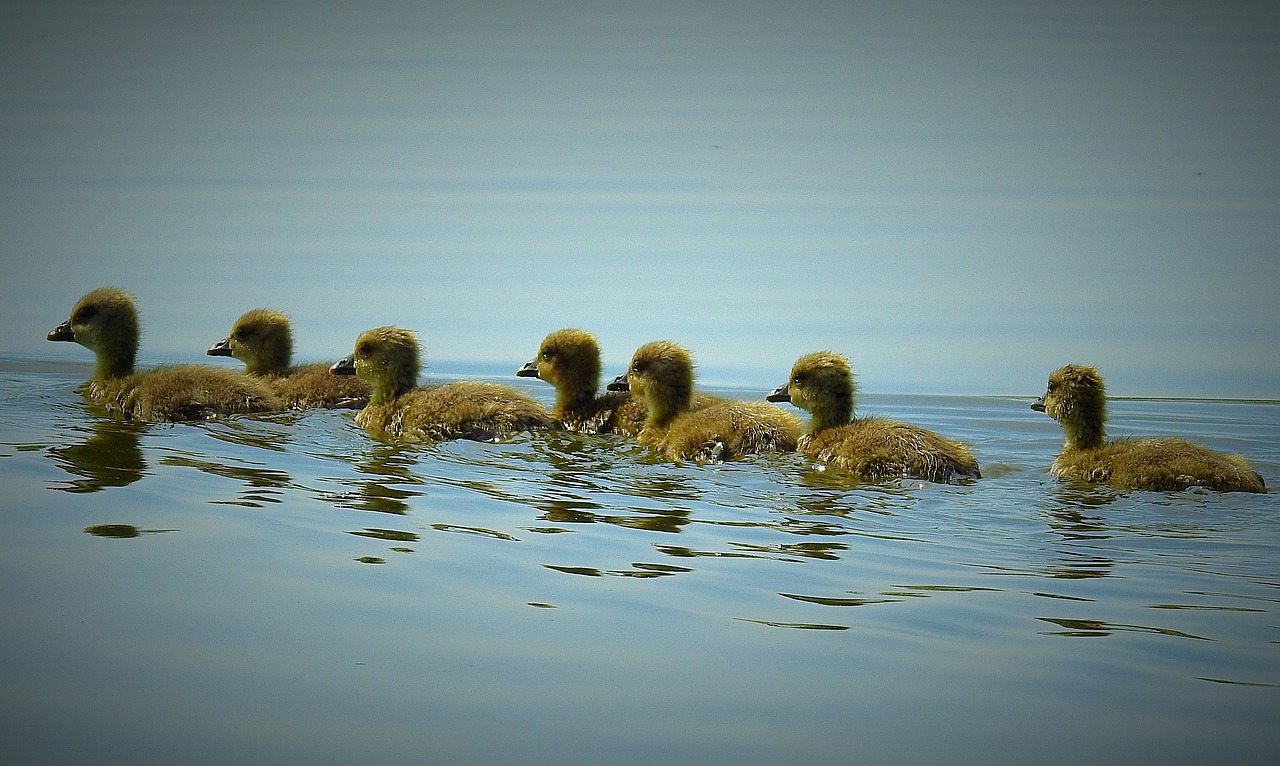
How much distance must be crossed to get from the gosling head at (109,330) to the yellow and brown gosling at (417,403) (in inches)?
64.2

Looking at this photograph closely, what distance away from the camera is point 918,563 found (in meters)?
4.79

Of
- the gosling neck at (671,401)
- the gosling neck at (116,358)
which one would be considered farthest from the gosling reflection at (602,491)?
the gosling neck at (116,358)

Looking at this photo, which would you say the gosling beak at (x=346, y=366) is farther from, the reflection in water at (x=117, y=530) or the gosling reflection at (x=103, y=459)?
the reflection in water at (x=117, y=530)

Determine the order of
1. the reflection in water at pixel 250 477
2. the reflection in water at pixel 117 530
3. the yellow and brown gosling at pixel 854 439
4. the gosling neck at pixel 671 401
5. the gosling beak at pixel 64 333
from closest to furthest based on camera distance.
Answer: the reflection in water at pixel 117 530
the reflection in water at pixel 250 477
the yellow and brown gosling at pixel 854 439
the gosling neck at pixel 671 401
the gosling beak at pixel 64 333

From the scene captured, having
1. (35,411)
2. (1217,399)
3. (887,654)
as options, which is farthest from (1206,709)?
(1217,399)

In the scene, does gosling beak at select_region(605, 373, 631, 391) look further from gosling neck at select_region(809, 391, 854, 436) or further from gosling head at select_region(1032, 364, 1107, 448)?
gosling head at select_region(1032, 364, 1107, 448)

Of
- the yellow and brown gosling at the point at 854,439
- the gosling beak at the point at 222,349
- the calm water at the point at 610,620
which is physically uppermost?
the gosling beak at the point at 222,349

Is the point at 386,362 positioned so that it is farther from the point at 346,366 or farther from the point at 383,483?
the point at 383,483

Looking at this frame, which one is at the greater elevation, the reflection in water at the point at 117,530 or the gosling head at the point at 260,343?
the gosling head at the point at 260,343

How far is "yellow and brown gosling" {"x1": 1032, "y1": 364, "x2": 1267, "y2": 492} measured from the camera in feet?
21.7

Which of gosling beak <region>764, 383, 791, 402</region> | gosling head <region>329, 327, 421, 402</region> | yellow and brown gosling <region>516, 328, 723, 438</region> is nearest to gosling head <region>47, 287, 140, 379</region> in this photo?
gosling head <region>329, 327, 421, 402</region>

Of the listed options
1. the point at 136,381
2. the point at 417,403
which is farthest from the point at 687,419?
the point at 136,381

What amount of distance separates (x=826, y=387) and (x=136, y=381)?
4682 millimetres

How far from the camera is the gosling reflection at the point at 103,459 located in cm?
571
